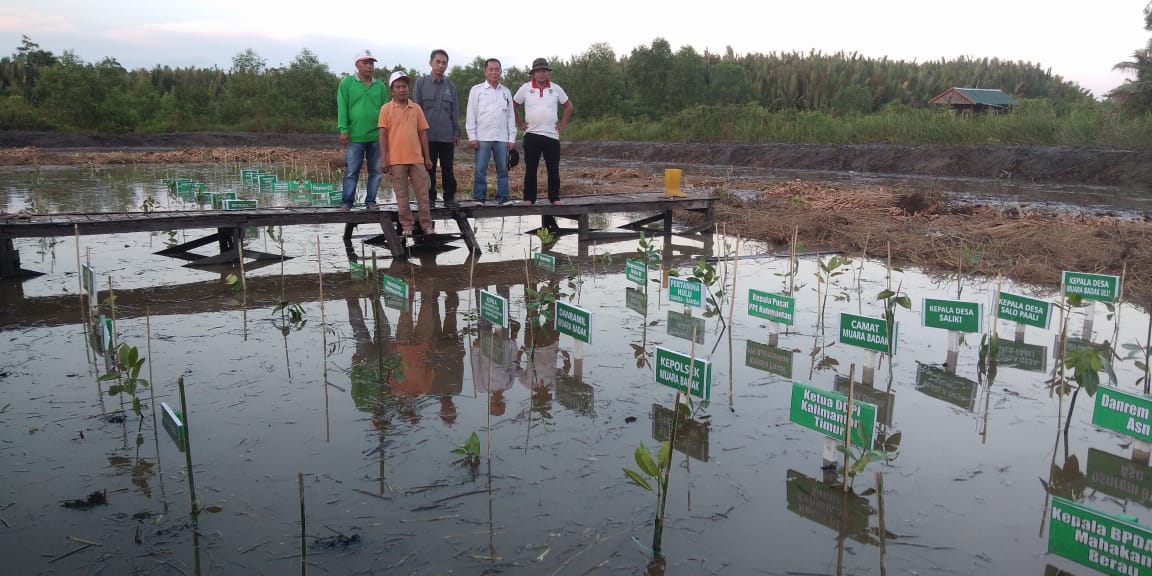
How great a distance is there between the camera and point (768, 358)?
4914mm

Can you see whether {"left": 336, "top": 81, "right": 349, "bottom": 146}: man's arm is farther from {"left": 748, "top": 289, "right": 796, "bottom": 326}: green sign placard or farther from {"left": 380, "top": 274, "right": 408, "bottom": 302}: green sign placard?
{"left": 748, "top": 289, "right": 796, "bottom": 326}: green sign placard

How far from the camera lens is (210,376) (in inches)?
180

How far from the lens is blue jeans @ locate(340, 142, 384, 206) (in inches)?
327

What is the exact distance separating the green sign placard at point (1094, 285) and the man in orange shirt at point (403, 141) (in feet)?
17.9

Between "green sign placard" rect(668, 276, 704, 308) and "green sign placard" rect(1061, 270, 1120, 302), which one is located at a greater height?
"green sign placard" rect(1061, 270, 1120, 302)

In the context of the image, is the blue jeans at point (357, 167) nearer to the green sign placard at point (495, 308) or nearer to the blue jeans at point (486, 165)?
the blue jeans at point (486, 165)

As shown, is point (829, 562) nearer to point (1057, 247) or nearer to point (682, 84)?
point (1057, 247)

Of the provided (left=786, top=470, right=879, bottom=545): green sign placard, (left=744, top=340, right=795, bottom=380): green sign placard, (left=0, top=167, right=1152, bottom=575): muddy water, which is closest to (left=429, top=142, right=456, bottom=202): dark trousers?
(left=0, top=167, right=1152, bottom=575): muddy water

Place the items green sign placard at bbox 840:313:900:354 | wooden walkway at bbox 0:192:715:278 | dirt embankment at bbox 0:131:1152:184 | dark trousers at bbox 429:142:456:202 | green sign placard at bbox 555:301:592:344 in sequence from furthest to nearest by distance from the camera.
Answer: dirt embankment at bbox 0:131:1152:184, dark trousers at bbox 429:142:456:202, wooden walkway at bbox 0:192:715:278, green sign placard at bbox 555:301:592:344, green sign placard at bbox 840:313:900:354

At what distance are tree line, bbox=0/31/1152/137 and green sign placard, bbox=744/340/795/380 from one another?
27.5m

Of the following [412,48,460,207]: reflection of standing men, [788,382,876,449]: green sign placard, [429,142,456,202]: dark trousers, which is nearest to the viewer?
[788,382,876,449]: green sign placard

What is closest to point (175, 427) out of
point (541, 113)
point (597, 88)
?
point (541, 113)

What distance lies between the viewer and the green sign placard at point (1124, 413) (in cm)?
329

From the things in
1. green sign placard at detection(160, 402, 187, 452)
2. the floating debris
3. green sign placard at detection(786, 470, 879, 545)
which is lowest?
the floating debris
